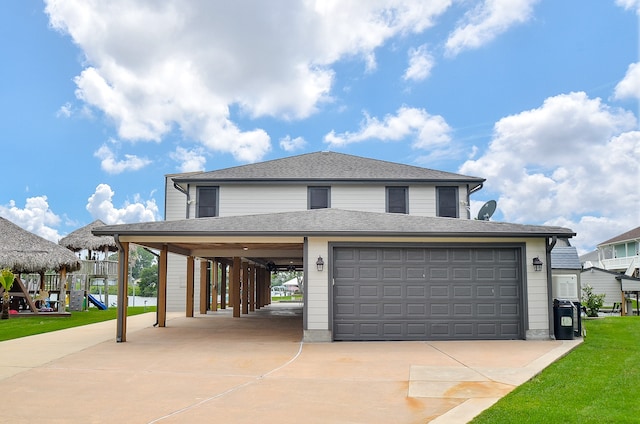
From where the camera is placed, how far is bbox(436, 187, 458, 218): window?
22516mm

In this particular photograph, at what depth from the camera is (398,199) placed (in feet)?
74.5

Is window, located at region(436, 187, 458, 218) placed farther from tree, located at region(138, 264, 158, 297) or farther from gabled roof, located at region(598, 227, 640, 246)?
tree, located at region(138, 264, 158, 297)

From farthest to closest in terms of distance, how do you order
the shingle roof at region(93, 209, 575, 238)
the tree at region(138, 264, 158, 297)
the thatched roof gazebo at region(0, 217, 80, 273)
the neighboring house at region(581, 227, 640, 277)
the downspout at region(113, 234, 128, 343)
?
1. the tree at region(138, 264, 158, 297)
2. the neighboring house at region(581, 227, 640, 277)
3. the thatched roof gazebo at region(0, 217, 80, 273)
4. the downspout at region(113, 234, 128, 343)
5. the shingle roof at region(93, 209, 575, 238)

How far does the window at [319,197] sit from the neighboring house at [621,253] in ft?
92.4

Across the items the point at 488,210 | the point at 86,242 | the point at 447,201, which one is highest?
the point at 447,201

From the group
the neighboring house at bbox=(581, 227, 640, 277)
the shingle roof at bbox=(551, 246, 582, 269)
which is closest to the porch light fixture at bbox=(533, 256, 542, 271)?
the shingle roof at bbox=(551, 246, 582, 269)

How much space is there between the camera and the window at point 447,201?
22.5 meters

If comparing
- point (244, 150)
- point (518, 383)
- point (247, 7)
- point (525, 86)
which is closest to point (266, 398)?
point (518, 383)

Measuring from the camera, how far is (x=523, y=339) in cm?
1337

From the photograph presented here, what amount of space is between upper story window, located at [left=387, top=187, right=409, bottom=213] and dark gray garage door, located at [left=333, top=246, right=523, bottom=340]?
8.99 meters

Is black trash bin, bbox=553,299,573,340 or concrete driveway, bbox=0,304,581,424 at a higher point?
black trash bin, bbox=553,299,573,340

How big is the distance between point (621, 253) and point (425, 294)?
138 feet

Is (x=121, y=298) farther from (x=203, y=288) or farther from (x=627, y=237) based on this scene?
(x=627, y=237)

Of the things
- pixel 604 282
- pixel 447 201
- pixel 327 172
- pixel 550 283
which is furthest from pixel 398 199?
pixel 604 282
